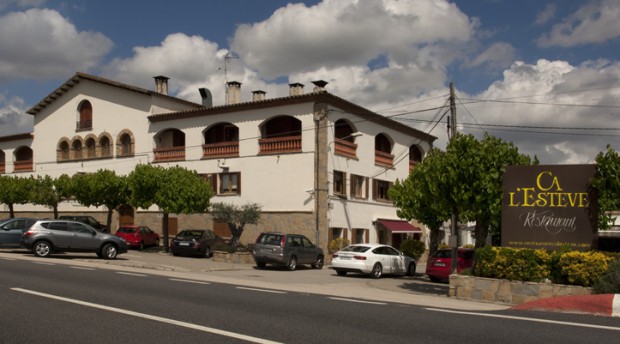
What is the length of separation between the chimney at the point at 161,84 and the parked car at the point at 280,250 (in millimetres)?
20565

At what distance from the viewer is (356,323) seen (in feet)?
31.0

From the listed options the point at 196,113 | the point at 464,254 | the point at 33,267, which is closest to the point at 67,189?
the point at 196,113

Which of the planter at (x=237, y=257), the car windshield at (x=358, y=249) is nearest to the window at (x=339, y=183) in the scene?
the planter at (x=237, y=257)

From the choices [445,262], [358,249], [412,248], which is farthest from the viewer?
[412,248]

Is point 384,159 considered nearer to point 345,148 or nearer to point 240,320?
point 345,148

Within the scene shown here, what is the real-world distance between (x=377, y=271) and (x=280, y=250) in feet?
14.3

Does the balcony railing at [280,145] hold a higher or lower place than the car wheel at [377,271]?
higher

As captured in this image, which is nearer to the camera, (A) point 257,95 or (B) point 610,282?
(B) point 610,282

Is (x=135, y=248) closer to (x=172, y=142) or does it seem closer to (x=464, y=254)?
(x=172, y=142)

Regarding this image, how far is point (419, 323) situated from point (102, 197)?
3083 centimetres

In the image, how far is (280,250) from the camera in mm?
26531

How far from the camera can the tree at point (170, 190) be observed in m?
32.9

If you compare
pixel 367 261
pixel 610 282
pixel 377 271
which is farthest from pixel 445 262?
pixel 610 282

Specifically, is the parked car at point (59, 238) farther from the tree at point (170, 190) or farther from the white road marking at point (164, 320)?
the white road marking at point (164, 320)
